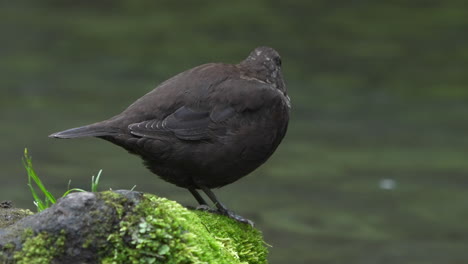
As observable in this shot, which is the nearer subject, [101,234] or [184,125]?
[101,234]

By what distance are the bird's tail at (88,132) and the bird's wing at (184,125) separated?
0.12 metres

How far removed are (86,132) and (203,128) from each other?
647mm

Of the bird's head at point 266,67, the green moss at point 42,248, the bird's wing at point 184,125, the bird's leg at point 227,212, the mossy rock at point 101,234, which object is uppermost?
the bird's head at point 266,67

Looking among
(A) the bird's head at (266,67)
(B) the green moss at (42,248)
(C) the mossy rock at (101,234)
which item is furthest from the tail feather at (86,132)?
(B) the green moss at (42,248)

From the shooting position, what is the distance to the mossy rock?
3.21 m

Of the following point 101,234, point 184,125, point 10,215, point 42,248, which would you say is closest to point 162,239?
point 101,234

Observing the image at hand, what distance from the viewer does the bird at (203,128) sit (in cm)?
485

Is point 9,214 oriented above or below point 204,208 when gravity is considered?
below

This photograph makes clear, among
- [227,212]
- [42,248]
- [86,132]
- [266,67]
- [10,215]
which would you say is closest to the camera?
[42,248]

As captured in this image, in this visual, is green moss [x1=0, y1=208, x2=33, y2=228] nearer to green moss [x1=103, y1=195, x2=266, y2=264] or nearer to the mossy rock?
the mossy rock

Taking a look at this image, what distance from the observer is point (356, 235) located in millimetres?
10055

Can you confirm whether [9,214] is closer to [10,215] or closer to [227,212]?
[10,215]

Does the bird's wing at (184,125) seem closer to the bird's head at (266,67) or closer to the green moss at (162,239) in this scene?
the bird's head at (266,67)

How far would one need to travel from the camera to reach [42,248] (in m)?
3.22
